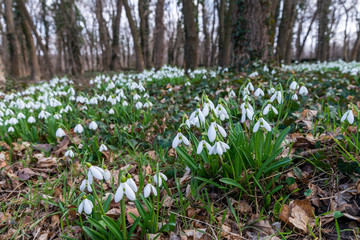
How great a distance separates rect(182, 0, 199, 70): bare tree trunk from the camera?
741cm

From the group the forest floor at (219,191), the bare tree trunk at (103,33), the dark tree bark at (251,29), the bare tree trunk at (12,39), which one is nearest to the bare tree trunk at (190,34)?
the dark tree bark at (251,29)

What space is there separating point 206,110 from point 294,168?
0.76 m

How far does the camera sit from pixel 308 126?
215cm

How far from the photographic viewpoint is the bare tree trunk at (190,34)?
741 centimetres

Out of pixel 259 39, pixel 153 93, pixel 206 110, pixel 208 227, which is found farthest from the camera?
pixel 259 39

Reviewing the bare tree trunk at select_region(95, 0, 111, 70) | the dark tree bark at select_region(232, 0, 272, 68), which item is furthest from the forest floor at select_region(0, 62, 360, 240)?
the bare tree trunk at select_region(95, 0, 111, 70)

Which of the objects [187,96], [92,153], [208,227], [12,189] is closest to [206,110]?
[208,227]

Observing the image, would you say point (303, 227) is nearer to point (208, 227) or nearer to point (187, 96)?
point (208, 227)

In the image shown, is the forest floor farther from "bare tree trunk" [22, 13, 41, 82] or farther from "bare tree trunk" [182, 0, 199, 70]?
"bare tree trunk" [22, 13, 41, 82]

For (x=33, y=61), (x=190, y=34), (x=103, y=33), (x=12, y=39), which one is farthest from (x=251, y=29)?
(x=103, y=33)

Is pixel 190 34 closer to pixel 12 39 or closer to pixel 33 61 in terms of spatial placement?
pixel 33 61

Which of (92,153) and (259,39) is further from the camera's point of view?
(259,39)

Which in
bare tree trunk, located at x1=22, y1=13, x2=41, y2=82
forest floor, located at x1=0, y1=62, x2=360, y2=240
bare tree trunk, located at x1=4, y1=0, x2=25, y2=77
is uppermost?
bare tree trunk, located at x1=4, y1=0, x2=25, y2=77

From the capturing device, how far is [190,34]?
7.44 meters
